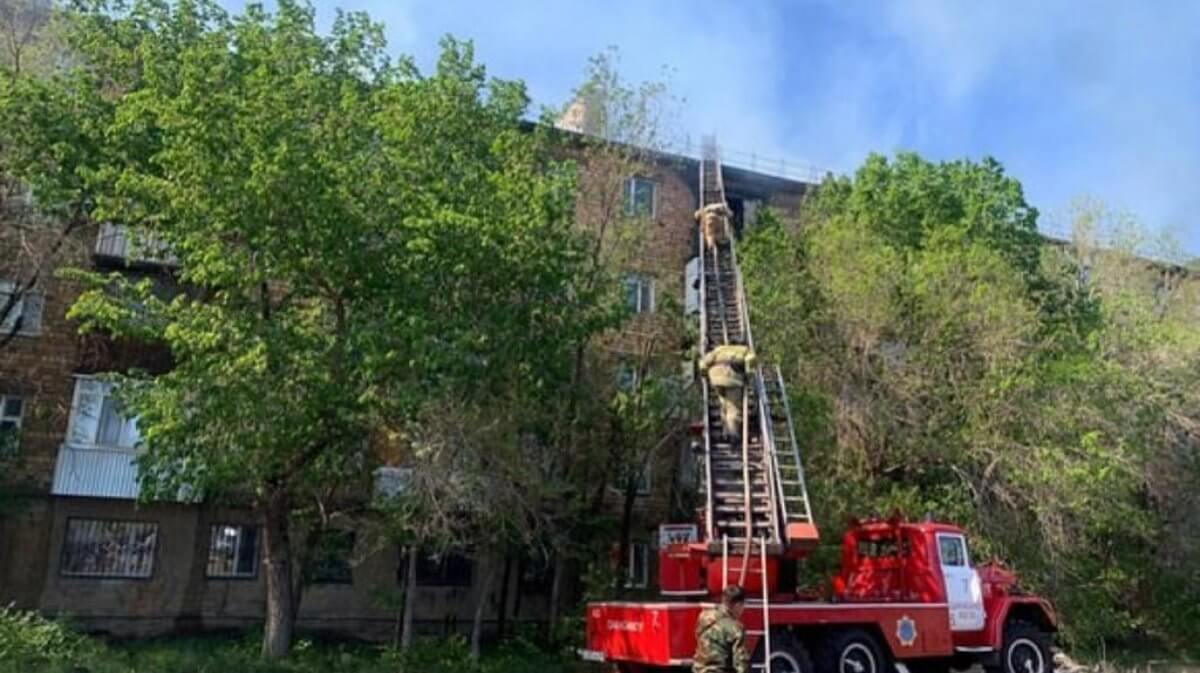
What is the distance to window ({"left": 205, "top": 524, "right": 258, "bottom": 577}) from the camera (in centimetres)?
2286

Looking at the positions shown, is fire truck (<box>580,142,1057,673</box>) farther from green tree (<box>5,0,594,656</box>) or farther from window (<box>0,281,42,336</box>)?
window (<box>0,281,42,336</box>)

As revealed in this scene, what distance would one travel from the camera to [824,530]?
18578mm

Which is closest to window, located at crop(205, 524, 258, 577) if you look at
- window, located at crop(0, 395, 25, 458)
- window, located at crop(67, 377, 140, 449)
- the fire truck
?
window, located at crop(67, 377, 140, 449)

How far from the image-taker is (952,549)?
15.6 metres

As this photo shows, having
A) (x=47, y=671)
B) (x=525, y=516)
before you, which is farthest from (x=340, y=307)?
(x=47, y=671)

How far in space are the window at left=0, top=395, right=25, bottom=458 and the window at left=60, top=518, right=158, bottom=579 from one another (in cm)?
216

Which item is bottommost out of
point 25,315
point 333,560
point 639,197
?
point 333,560

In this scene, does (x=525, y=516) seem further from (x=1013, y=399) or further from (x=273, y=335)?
(x=1013, y=399)

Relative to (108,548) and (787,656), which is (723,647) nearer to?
(787,656)

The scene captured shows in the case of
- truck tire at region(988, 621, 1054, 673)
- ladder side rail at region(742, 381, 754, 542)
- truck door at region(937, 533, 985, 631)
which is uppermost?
ladder side rail at region(742, 381, 754, 542)

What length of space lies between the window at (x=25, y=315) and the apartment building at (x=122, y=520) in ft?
0.13

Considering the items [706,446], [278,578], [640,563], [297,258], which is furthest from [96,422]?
[706,446]

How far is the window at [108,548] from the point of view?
2161 cm

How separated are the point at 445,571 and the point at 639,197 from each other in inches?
428
